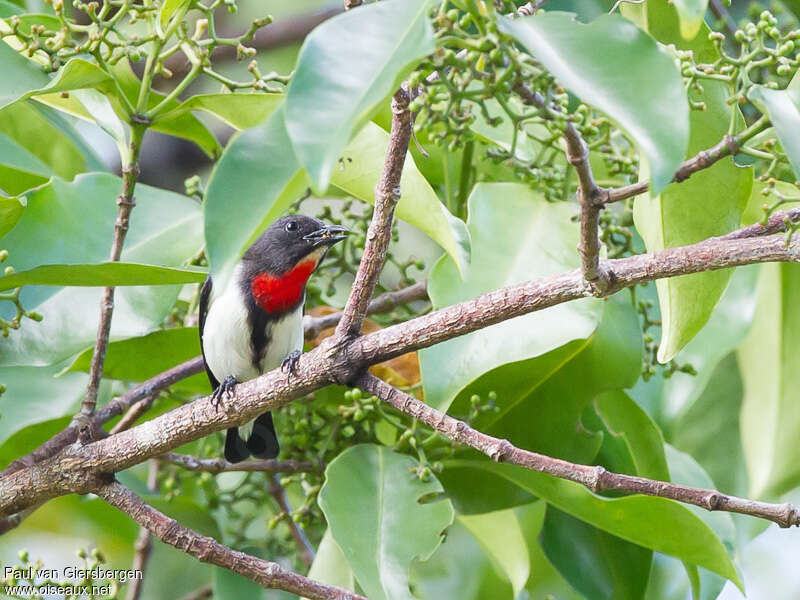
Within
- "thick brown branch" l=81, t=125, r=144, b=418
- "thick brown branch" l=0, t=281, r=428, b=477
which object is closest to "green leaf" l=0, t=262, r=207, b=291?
"thick brown branch" l=81, t=125, r=144, b=418

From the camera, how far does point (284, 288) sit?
356 cm

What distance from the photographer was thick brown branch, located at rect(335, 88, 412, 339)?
75.5 inches

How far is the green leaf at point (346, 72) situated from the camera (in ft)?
4.29

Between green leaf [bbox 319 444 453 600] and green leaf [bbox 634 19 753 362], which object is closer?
green leaf [bbox 634 19 753 362]

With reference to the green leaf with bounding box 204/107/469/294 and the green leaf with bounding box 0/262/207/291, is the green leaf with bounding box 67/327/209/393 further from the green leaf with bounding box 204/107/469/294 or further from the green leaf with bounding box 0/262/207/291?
the green leaf with bounding box 204/107/469/294

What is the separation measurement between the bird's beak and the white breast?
292mm

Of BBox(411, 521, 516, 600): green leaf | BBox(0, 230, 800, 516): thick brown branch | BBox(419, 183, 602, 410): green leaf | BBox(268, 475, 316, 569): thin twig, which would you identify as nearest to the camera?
BBox(0, 230, 800, 516): thick brown branch

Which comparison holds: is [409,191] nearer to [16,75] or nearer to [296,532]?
[16,75]

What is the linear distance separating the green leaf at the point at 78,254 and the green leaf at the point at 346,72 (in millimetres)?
1500

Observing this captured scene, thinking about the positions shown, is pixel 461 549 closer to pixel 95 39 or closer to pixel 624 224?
pixel 624 224

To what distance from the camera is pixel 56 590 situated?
2.62 metres

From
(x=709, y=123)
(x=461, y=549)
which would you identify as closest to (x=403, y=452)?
(x=709, y=123)

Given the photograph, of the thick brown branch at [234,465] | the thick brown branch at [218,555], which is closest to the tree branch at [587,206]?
the thick brown branch at [218,555]

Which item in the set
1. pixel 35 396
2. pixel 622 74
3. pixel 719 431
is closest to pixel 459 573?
pixel 719 431
